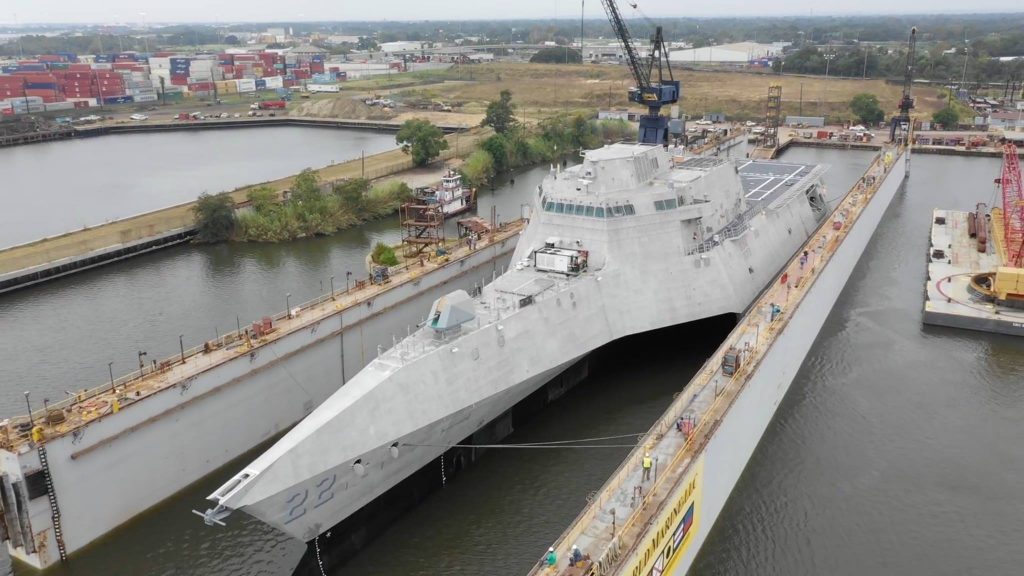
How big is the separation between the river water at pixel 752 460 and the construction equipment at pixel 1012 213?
181 inches

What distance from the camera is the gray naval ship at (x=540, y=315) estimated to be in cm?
1777

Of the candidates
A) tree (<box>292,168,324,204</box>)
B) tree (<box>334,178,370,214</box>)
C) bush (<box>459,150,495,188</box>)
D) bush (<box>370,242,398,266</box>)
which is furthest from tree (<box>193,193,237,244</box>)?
bush (<box>459,150,495,188</box>)

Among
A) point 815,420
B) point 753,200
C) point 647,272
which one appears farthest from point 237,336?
point 753,200

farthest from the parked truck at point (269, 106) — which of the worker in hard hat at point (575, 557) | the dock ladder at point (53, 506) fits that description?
the worker in hard hat at point (575, 557)

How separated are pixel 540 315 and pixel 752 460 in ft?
26.4

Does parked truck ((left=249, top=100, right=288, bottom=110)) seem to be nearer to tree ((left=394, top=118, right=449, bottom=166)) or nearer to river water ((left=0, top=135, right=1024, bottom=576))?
tree ((left=394, top=118, right=449, bottom=166))

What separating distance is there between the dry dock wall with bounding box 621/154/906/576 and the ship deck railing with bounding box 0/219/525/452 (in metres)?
14.6

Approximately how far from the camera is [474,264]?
3491 cm

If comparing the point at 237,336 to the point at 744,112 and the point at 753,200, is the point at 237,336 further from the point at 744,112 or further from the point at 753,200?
the point at 744,112

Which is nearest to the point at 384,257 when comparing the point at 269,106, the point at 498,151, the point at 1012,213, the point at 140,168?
the point at 498,151

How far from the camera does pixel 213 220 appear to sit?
47844mm

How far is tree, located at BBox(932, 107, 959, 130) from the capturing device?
8606 centimetres

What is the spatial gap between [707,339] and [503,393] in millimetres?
11469

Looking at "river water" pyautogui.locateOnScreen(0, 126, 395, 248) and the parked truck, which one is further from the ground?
the parked truck
